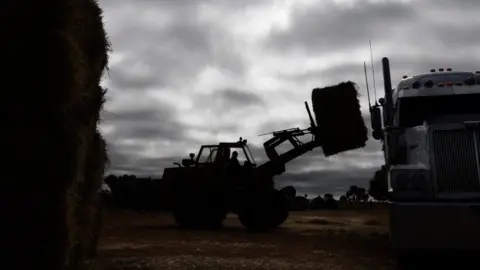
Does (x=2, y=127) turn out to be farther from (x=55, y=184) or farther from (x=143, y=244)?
(x=143, y=244)

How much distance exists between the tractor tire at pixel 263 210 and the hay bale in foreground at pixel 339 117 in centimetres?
222

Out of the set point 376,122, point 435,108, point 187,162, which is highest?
point 187,162

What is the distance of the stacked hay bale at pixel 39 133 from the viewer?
3.94 meters

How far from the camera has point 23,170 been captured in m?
3.95

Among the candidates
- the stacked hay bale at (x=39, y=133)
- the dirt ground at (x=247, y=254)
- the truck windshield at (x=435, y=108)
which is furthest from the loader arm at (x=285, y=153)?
the stacked hay bale at (x=39, y=133)

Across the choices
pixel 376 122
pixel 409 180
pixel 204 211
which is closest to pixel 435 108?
pixel 376 122

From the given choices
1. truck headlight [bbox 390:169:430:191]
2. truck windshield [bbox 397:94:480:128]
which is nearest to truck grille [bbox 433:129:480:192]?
truck headlight [bbox 390:169:430:191]

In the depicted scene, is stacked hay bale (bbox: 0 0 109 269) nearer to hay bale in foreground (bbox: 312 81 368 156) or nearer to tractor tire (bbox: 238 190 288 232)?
hay bale in foreground (bbox: 312 81 368 156)

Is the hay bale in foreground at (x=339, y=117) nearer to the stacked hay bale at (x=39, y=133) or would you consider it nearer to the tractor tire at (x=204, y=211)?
the tractor tire at (x=204, y=211)

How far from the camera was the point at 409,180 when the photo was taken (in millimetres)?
6605

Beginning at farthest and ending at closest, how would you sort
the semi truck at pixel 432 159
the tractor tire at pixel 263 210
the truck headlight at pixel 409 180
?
the tractor tire at pixel 263 210 → the truck headlight at pixel 409 180 → the semi truck at pixel 432 159

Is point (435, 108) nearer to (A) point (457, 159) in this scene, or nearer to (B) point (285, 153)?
(A) point (457, 159)

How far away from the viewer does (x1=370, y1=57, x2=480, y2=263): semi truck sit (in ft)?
20.6

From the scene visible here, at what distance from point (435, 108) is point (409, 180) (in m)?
1.87
